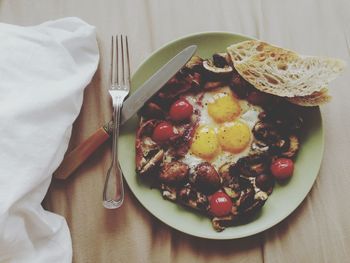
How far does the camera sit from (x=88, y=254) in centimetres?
113

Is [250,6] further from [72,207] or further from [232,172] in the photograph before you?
[72,207]

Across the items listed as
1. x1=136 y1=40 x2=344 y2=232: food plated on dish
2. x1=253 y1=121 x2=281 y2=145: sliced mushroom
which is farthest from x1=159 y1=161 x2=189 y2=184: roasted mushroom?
x1=253 y1=121 x2=281 y2=145: sliced mushroom

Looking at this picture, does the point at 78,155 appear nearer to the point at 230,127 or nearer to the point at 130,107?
the point at 130,107

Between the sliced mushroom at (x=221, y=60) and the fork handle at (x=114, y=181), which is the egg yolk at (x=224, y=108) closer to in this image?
the sliced mushroom at (x=221, y=60)

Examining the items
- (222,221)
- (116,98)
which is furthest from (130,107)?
(222,221)

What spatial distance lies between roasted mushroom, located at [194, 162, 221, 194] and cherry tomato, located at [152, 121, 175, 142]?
4.4 inches

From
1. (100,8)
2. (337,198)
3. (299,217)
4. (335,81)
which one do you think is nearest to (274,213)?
(299,217)

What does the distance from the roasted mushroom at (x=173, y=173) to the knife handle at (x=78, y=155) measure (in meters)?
0.17

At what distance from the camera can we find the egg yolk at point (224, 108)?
3.78ft

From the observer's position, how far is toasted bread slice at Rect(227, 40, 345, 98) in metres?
1.11

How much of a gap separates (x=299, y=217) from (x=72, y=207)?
58 centimetres

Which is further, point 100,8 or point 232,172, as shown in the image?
point 100,8

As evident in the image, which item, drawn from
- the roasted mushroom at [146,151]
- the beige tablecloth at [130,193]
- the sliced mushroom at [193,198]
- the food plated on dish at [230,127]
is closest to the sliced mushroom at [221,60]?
the food plated on dish at [230,127]

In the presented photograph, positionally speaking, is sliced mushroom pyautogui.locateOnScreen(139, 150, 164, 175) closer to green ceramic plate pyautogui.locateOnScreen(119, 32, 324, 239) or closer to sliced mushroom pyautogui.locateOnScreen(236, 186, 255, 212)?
green ceramic plate pyautogui.locateOnScreen(119, 32, 324, 239)
